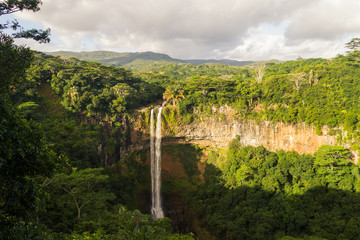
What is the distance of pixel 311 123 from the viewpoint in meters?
23.5

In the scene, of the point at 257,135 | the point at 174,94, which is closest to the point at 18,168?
the point at 174,94

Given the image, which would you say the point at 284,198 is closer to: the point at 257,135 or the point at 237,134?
the point at 257,135

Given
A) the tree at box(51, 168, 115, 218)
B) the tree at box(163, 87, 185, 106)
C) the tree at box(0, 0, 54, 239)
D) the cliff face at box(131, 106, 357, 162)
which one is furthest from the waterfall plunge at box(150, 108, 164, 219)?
the tree at box(0, 0, 54, 239)

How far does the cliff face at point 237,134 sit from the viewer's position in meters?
24.2

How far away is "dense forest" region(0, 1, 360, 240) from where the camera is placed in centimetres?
1382

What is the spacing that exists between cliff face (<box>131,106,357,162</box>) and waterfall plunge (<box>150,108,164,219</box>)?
1045 mm

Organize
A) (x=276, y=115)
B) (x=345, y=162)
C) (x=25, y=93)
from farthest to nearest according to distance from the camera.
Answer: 1. (x=276, y=115)
2. (x=25, y=93)
3. (x=345, y=162)

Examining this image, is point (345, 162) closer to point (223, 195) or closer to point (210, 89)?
point (223, 195)

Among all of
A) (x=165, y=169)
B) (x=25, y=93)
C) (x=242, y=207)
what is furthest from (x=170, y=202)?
(x=25, y=93)

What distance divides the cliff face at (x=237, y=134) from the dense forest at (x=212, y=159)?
87 cm

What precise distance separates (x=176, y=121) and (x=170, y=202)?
37.3 ft

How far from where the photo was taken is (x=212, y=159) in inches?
1169

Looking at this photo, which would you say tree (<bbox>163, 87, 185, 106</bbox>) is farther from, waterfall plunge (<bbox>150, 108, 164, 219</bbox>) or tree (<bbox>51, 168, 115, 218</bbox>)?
tree (<bbox>51, 168, 115, 218</bbox>)

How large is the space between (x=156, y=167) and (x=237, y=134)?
40.7 ft
